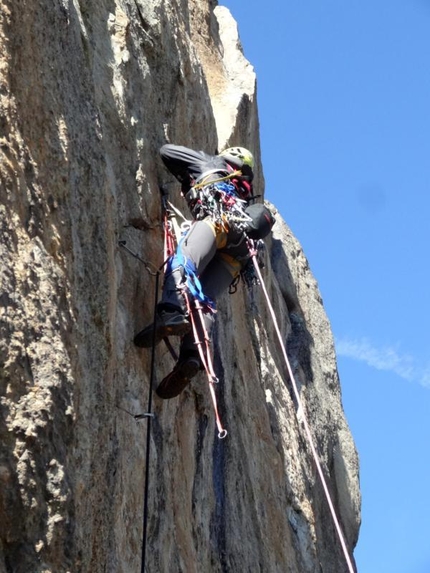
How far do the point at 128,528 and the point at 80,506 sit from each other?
1.09 meters

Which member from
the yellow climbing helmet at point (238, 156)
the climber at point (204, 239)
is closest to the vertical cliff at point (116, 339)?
the climber at point (204, 239)

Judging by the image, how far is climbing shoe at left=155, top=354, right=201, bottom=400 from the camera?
29.1ft

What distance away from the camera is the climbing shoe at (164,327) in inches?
345

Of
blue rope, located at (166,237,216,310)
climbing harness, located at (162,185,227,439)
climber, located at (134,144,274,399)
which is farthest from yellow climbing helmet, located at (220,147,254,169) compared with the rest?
blue rope, located at (166,237,216,310)

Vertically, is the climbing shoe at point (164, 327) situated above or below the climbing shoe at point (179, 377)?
above

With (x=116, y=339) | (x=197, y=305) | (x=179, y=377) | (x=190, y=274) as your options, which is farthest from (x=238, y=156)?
(x=116, y=339)

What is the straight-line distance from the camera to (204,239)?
30.8 ft

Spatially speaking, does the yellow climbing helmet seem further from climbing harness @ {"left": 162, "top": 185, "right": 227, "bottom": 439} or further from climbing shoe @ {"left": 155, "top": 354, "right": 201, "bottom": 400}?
climbing shoe @ {"left": 155, "top": 354, "right": 201, "bottom": 400}

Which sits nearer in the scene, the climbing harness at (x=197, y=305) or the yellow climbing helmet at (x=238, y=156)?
the climbing harness at (x=197, y=305)

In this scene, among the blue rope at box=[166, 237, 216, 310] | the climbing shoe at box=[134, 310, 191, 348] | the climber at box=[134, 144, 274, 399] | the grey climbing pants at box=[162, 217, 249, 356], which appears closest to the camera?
the climbing shoe at box=[134, 310, 191, 348]

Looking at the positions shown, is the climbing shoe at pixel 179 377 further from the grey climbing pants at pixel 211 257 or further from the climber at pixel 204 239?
the grey climbing pants at pixel 211 257

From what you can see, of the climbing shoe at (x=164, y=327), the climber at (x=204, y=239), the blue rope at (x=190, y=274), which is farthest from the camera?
the blue rope at (x=190, y=274)

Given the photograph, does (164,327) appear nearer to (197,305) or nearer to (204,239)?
(197,305)

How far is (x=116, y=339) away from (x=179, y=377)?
2.52ft
